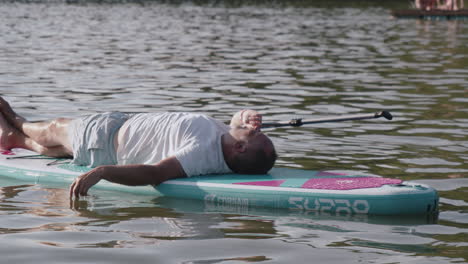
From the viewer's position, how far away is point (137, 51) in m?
23.6

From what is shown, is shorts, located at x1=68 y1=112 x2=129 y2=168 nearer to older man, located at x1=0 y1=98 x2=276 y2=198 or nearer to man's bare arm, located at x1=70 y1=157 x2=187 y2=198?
older man, located at x1=0 y1=98 x2=276 y2=198

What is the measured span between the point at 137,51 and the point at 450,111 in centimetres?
1237

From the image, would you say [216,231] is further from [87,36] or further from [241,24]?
[241,24]

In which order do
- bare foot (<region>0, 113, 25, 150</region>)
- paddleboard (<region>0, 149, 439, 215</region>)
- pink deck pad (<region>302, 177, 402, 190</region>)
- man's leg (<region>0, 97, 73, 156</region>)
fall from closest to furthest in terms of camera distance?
paddleboard (<region>0, 149, 439, 215</region>) → pink deck pad (<region>302, 177, 402, 190</region>) → man's leg (<region>0, 97, 73, 156</region>) → bare foot (<region>0, 113, 25, 150</region>)

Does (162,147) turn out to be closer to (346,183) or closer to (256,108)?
(346,183)

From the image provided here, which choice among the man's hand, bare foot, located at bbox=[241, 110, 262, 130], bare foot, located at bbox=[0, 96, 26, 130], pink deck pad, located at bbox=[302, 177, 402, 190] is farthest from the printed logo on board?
bare foot, located at bbox=[0, 96, 26, 130]

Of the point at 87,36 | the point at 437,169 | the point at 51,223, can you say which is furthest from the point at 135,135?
the point at 87,36

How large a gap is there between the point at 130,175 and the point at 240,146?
0.93 meters

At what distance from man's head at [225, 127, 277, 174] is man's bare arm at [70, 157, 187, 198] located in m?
0.44

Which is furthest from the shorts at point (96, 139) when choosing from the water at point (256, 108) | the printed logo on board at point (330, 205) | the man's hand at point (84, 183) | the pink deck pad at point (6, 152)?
the printed logo on board at point (330, 205)

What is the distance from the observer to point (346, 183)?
7004mm

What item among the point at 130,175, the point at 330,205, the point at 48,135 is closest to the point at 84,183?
the point at 130,175

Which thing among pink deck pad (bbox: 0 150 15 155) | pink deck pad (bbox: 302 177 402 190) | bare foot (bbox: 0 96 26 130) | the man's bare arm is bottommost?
pink deck pad (bbox: 302 177 402 190)

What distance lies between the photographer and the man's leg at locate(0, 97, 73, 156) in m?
8.12
